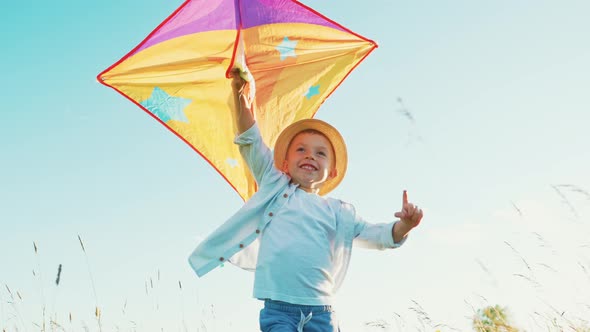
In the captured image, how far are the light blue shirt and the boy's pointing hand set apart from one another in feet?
0.43

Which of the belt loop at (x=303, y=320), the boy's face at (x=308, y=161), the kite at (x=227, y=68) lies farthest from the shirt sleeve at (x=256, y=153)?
the belt loop at (x=303, y=320)

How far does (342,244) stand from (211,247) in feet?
2.44

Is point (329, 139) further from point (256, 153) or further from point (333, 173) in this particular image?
point (256, 153)

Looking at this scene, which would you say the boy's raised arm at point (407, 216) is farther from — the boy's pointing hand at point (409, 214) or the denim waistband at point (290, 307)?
the denim waistband at point (290, 307)

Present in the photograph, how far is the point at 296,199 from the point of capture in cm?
349

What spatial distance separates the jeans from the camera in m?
3.03

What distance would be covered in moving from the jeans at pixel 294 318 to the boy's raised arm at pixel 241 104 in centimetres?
101

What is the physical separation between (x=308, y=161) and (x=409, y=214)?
28.5 inches

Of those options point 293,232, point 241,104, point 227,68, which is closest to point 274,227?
point 293,232

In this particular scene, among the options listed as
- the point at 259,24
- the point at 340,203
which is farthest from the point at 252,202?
the point at 259,24

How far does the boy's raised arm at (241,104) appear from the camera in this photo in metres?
3.49

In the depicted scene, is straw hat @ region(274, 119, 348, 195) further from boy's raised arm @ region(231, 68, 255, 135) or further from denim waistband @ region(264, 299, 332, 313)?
denim waistband @ region(264, 299, 332, 313)

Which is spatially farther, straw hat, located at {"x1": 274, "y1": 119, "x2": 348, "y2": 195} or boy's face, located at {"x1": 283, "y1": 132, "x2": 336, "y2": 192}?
straw hat, located at {"x1": 274, "y1": 119, "x2": 348, "y2": 195}

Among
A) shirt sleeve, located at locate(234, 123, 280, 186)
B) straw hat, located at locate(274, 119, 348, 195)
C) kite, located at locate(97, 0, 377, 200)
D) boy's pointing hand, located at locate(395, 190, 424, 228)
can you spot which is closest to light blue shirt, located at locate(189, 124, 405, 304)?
shirt sleeve, located at locate(234, 123, 280, 186)
